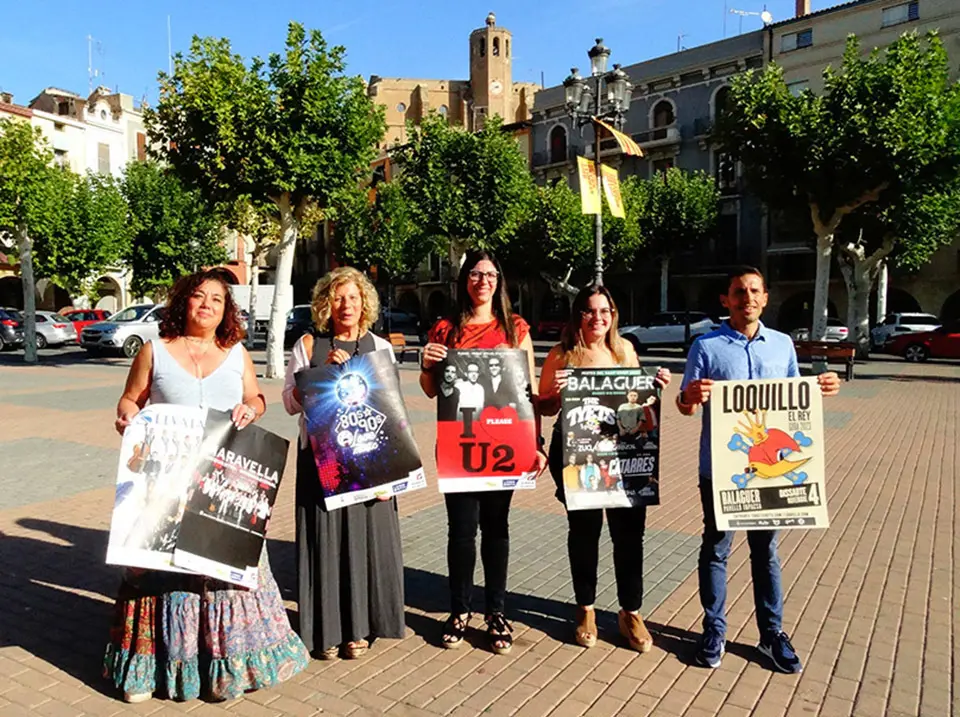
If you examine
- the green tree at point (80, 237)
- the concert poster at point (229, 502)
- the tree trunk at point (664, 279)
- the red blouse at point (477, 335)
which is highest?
the green tree at point (80, 237)

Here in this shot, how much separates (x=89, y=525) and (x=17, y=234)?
17968 millimetres

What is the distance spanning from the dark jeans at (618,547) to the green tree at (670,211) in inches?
1244

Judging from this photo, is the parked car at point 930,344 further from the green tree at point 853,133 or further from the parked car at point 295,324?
the parked car at point 295,324

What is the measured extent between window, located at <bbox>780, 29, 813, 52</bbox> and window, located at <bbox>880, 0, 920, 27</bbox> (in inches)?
124

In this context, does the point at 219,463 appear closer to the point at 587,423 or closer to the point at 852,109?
the point at 587,423

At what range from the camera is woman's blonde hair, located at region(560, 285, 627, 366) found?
3.76m

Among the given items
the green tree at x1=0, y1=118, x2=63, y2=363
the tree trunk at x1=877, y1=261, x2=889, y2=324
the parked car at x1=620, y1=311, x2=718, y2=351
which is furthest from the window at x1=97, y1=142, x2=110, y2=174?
the tree trunk at x1=877, y1=261, x2=889, y2=324

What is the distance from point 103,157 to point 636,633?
161 ft

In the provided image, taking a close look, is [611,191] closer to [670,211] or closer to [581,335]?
[581,335]

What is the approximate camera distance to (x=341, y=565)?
3.60m

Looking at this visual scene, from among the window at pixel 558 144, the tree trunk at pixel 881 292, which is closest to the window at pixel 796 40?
the tree trunk at pixel 881 292

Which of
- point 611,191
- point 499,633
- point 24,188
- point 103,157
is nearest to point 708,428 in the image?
point 499,633

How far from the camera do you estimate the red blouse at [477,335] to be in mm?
3764

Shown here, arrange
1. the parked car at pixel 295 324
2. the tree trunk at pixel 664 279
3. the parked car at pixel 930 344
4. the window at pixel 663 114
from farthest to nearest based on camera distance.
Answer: the window at pixel 663 114
the tree trunk at pixel 664 279
the parked car at pixel 295 324
the parked car at pixel 930 344
